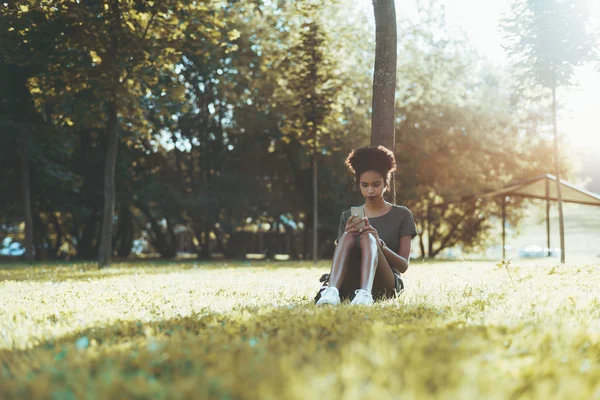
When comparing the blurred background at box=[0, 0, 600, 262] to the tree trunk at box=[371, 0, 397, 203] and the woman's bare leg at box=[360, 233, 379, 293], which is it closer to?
the tree trunk at box=[371, 0, 397, 203]

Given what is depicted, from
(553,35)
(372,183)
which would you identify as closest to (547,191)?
(553,35)

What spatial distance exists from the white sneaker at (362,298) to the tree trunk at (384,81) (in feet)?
11.4

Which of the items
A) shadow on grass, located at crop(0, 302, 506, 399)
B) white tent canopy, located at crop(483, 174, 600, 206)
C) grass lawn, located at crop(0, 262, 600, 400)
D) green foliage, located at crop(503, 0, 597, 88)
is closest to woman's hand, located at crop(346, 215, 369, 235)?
grass lawn, located at crop(0, 262, 600, 400)

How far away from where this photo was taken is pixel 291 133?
81.0 ft

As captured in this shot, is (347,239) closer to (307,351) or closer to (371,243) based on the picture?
(371,243)

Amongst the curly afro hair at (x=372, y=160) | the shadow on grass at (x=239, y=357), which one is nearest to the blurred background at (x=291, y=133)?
the curly afro hair at (x=372, y=160)

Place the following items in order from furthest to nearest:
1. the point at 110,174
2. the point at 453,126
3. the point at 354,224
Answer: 1. the point at 453,126
2. the point at 110,174
3. the point at 354,224

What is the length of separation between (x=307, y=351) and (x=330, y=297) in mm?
2509

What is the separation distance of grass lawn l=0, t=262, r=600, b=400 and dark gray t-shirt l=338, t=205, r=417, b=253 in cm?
83

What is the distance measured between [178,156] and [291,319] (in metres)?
26.3

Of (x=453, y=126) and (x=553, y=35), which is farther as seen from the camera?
(x=453, y=126)

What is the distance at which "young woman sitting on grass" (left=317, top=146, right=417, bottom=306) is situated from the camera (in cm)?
583

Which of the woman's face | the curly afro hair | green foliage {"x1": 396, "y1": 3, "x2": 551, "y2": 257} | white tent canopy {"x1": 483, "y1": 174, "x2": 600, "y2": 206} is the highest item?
green foliage {"x1": 396, "y1": 3, "x2": 551, "y2": 257}

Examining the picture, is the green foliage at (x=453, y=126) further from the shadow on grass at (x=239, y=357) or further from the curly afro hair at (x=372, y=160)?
the shadow on grass at (x=239, y=357)
